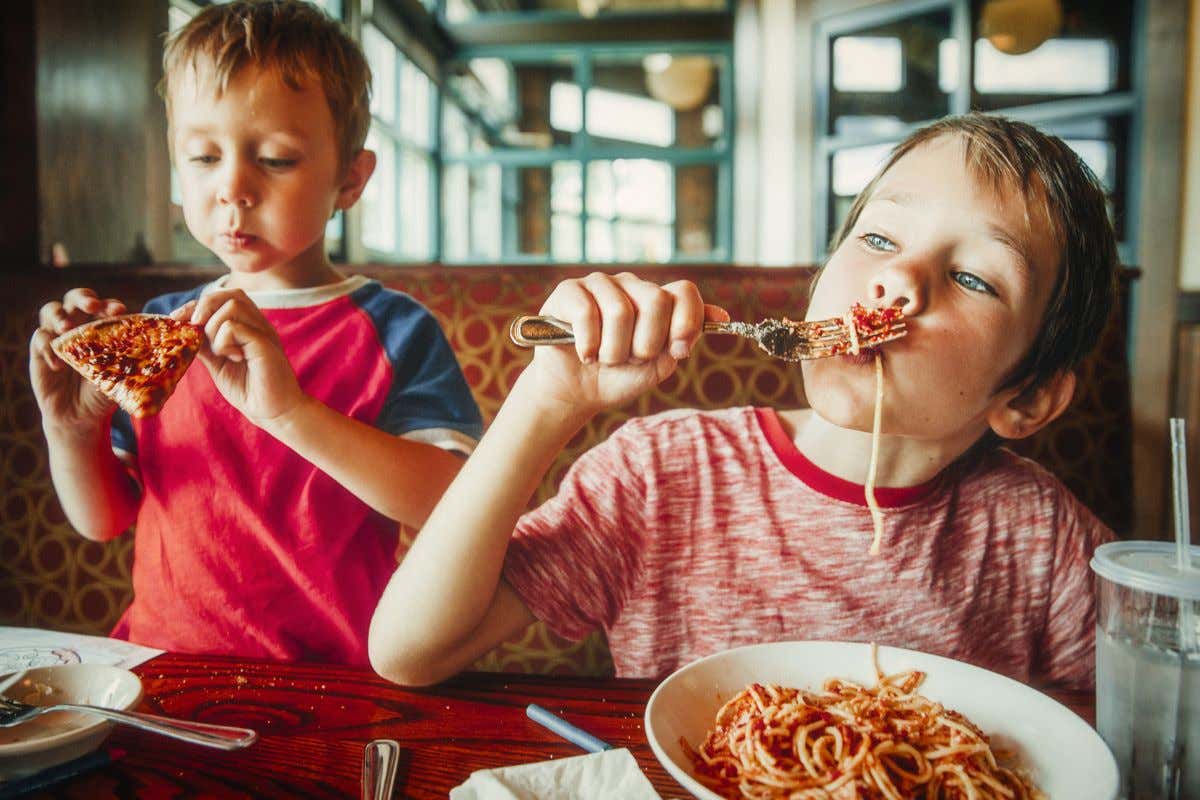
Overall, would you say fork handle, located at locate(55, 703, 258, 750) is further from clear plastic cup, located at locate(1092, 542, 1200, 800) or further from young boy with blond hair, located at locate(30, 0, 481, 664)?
clear plastic cup, located at locate(1092, 542, 1200, 800)

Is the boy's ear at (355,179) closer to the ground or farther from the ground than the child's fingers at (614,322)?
farther from the ground

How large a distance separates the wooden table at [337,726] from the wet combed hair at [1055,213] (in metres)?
0.33

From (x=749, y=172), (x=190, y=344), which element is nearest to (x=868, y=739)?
(x=190, y=344)

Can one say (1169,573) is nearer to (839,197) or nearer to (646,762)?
(646,762)

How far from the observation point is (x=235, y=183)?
70 centimetres

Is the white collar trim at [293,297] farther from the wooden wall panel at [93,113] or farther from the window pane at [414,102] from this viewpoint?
the window pane at [414,102]

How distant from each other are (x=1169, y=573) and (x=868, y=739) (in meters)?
0.21

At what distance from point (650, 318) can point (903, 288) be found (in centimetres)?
24

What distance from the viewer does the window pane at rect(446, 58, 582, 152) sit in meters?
5.33

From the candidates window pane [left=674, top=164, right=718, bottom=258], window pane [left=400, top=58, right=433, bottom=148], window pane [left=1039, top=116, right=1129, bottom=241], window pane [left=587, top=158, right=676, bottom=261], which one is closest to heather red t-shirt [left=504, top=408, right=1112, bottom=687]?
window pane [left=1039, top=116, right=1129, bottom=241]

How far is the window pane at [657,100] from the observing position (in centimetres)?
545

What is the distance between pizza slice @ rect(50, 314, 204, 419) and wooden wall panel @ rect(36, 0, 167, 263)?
31cm

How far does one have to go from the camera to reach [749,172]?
4.39 m

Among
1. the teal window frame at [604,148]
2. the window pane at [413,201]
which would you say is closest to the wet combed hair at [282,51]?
the window pane at [413,201]
